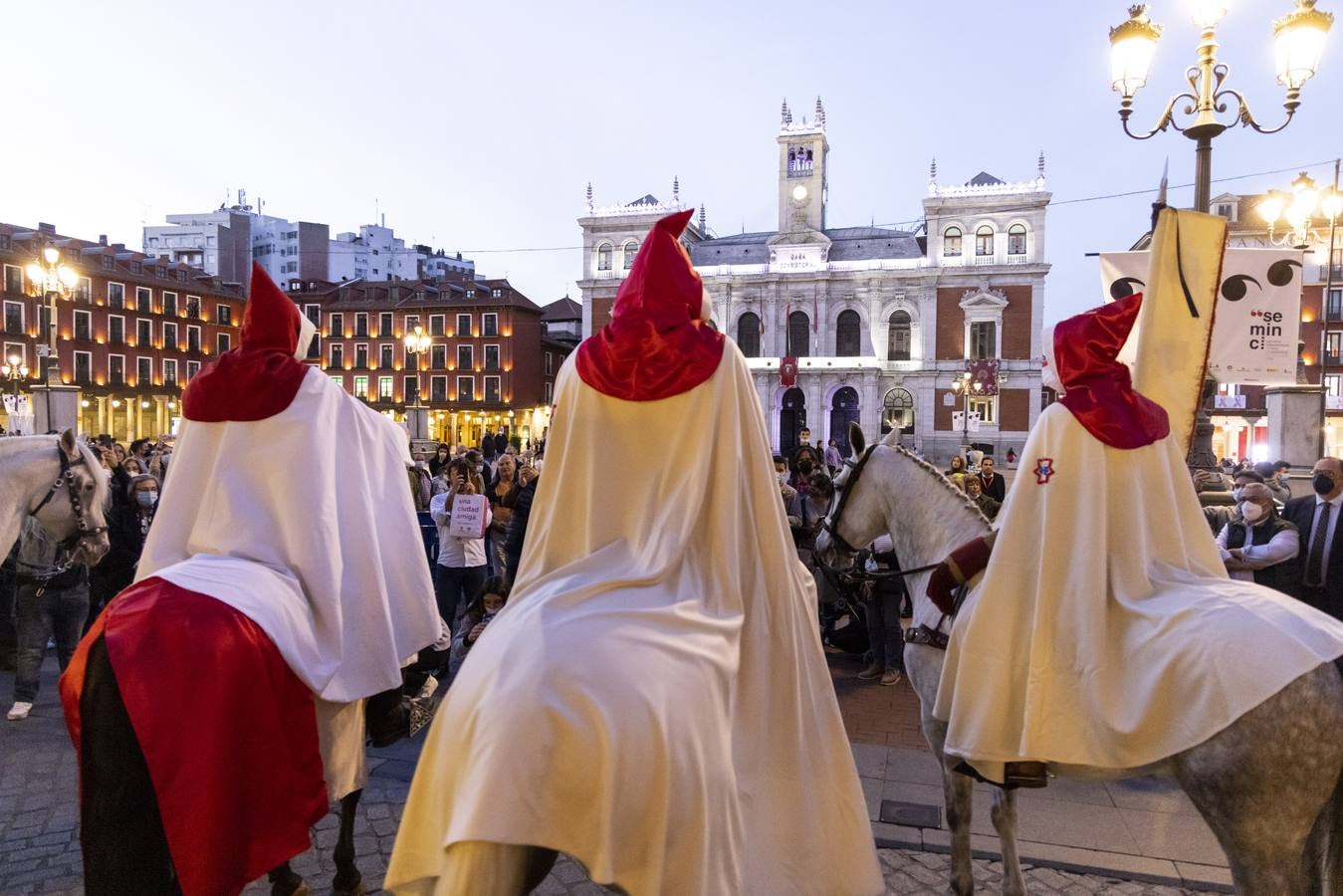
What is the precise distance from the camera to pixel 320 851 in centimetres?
391

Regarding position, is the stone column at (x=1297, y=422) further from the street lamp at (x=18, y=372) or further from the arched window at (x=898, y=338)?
the street lamp at (x=18, y=372)

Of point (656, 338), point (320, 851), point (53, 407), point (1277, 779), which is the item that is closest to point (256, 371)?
point (656, 338)

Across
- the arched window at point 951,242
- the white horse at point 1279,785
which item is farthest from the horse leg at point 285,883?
the arched window at point 951,242

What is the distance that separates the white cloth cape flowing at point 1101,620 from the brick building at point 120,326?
164 feet

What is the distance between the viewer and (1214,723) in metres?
2.54

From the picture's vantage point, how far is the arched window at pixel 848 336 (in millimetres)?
47031

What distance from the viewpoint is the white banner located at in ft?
19.5

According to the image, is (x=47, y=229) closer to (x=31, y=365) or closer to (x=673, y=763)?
Answer: (x=31, y=365)

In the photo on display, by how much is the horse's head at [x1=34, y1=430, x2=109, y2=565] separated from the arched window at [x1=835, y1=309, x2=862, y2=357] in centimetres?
4452

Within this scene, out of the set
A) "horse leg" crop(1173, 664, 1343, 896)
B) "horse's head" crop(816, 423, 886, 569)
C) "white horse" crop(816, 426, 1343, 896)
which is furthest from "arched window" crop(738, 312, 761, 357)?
"horse leg" crop(1173, 664, 1343, 896)

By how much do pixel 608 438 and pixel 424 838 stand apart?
40.9 inches

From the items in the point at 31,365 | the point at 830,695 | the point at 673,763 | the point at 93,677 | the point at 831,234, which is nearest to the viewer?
the point at 673,763

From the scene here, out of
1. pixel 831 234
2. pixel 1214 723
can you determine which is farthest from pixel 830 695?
pixel 831 234

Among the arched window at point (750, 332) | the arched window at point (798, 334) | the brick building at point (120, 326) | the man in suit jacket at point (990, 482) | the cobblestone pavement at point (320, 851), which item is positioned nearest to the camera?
the cobblestone pavement at point (320, 851)
